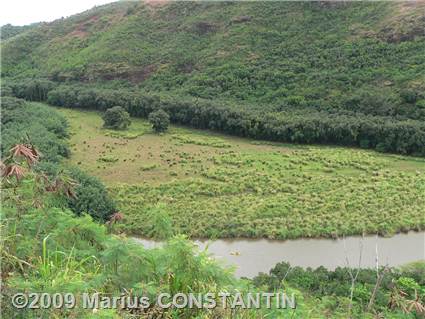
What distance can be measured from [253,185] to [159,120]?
53.4ft

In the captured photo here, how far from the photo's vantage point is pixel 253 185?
3012 cm

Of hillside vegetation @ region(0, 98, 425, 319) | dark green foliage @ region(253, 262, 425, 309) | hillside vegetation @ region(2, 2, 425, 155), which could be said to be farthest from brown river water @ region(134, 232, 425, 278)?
hillside vegetation @ region(2, 2, 425, 155)

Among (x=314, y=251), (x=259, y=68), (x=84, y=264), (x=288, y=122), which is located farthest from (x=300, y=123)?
(x=84, y=264)

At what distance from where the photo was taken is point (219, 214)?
25.9 m

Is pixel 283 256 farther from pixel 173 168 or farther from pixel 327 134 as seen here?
pixel 327 134

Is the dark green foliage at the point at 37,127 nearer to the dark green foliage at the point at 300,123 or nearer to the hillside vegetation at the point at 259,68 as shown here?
the hillside vegetation at the point at 259,68

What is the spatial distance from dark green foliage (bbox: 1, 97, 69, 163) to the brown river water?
1373cm

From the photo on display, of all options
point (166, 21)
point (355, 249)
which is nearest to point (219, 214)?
point (355, 249)

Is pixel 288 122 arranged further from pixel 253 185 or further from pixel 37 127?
pixel 37 127

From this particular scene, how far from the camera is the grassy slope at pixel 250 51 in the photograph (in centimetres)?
4694

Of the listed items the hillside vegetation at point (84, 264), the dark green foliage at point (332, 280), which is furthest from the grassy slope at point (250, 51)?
the hillside vegetation at point (84, 264)

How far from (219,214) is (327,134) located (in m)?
17.1

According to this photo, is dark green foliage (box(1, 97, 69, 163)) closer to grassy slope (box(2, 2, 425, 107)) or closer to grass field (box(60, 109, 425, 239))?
grass field (box(60, 109, 425, 239))

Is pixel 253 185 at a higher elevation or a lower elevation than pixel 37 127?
lower
